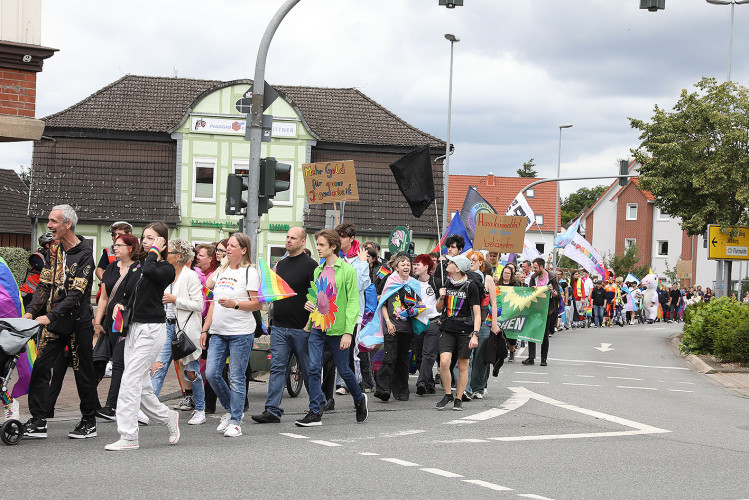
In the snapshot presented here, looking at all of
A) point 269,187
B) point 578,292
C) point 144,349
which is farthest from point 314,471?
point 578,292

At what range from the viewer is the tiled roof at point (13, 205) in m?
48.7

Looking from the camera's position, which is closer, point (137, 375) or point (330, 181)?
point (137, 375)

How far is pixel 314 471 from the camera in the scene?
25.1 feet

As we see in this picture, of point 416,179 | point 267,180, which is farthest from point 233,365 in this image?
point 416,179

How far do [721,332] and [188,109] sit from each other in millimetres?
25097

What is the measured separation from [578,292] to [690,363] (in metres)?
13.7

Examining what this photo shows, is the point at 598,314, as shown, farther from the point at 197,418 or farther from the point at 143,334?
the point at 143,334

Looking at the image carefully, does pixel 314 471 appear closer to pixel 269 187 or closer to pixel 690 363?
pixel 269 187

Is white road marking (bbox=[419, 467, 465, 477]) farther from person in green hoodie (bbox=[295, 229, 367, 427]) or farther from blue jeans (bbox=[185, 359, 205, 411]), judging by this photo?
blue jeans (bbox=[185, 359, 205, 411])

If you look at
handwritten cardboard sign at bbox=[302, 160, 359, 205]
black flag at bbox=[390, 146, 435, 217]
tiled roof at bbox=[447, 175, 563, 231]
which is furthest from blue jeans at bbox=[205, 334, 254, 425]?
tiled roof at bbox=[447, 175, 563, 231]

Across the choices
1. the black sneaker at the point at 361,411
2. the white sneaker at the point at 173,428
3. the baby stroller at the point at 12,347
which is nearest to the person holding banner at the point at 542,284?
the black sneaker at the point at 361,411

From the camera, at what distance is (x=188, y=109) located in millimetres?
39875

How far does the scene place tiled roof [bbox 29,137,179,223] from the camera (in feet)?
127

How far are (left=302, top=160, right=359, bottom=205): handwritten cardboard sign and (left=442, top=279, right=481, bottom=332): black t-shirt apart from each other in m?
6.23
